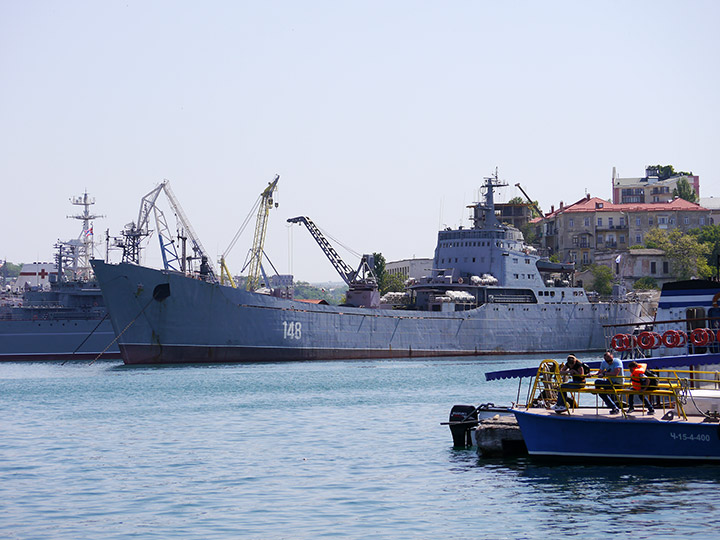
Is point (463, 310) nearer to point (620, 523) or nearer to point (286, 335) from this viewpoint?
point (286, 335)

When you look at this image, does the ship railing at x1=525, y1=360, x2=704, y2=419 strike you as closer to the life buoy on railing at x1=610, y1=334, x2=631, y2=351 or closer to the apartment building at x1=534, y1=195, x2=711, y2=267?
the life buoy on railing at x1=610, y1=334, x2=631, y2=351

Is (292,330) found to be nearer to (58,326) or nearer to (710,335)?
(58,326)

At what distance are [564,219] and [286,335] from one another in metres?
63.5

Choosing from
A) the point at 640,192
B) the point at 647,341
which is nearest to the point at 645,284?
the point at 640,192

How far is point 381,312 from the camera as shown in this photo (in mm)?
68938

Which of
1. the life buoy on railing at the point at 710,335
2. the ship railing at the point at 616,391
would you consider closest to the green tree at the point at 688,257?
the life buoy on railing at the point at 710,335

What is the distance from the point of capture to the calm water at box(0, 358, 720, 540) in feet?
57.3

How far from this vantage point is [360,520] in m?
17.9

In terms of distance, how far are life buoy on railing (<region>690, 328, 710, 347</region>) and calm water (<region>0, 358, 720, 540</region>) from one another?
6763 millimetres

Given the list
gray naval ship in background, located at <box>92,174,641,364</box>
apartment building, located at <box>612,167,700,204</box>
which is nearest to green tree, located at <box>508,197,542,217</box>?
apartment building, located at <box>612,167,700,204</box>

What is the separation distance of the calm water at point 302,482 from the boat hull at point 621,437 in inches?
13.5

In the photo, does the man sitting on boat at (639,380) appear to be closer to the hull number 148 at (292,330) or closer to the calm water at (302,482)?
the calm water at (302,482)

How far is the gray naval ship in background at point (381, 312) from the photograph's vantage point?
61344 millimetres

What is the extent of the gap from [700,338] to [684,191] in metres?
109
